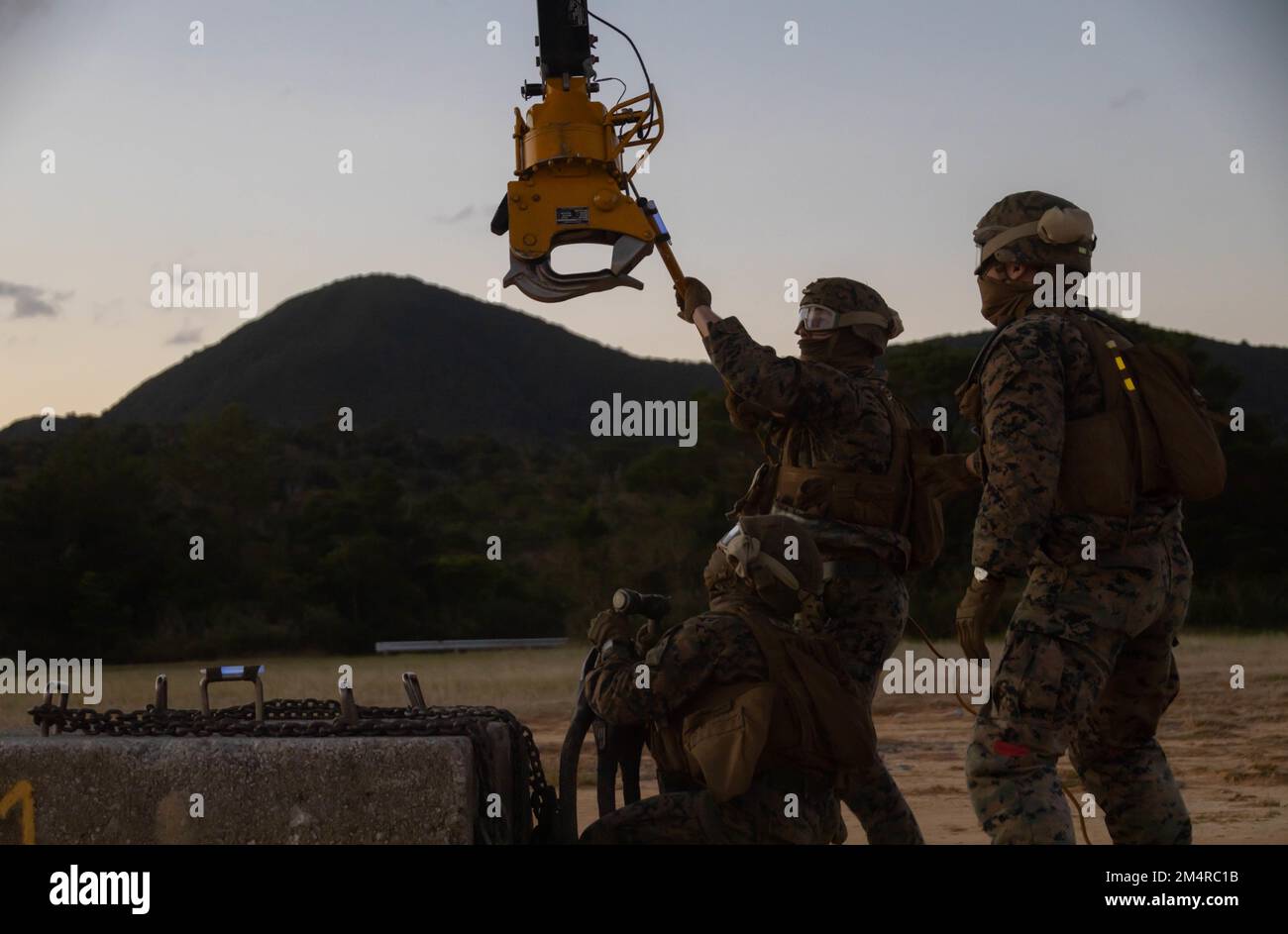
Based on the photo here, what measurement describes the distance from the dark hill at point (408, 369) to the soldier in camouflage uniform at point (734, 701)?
5981 centimetres

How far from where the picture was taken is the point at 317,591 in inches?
1043

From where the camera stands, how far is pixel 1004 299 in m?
4.71

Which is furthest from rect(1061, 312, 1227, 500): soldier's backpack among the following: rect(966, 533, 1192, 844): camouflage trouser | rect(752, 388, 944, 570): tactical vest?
rect(752, 388, 944, 570): tactical vest

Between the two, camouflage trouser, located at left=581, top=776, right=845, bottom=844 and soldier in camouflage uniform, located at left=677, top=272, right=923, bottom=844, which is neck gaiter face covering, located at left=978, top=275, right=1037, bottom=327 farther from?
camouflage trouser, located at left=581, top=776, right=845, bottom=844

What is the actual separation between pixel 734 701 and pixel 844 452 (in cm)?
128

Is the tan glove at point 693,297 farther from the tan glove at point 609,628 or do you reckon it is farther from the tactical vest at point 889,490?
the tan glove at point 609,628

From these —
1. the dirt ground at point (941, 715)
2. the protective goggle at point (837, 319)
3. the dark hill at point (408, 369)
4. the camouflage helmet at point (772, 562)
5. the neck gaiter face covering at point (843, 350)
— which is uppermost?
the dark hill at point (408, 369)

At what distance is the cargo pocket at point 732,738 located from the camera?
→ 164 inches

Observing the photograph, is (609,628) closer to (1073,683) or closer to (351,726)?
(351,726)

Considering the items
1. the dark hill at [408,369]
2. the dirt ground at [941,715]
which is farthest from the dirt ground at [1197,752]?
the dark hill at [408,369]

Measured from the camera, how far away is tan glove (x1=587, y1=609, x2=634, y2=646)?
449 cm

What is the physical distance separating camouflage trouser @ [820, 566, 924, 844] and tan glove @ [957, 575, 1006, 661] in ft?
2.53
